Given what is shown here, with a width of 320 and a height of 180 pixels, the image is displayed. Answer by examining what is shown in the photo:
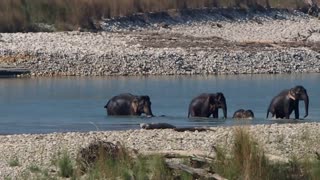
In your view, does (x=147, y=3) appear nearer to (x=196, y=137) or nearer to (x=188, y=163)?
(x=196, y=137)

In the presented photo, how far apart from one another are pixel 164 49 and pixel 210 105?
1446 centimetres

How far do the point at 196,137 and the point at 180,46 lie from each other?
23.3m

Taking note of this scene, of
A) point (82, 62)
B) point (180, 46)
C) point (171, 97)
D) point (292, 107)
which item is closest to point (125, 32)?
point (180, 46)

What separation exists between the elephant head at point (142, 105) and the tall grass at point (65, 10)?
17.6 meters

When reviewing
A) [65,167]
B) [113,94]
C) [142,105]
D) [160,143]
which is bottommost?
[65,167]

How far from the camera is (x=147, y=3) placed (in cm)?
4694

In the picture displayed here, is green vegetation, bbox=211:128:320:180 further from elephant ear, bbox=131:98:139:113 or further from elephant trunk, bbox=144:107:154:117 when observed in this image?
elephant ear, bbox=131:98:139:113

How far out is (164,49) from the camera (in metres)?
38.2

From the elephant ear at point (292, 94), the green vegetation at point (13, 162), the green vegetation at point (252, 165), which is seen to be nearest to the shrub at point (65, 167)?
the green vegetation at point (13, 162)

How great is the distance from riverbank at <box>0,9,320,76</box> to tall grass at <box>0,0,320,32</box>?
732 mm

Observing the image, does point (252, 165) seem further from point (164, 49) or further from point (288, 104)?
point (164, 49)

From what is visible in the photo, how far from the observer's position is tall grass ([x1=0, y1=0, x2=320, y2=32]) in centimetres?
4219

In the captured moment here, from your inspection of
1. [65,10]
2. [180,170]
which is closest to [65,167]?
[180,170]

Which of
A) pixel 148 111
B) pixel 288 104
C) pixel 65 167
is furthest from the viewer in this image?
pixel 148 111
